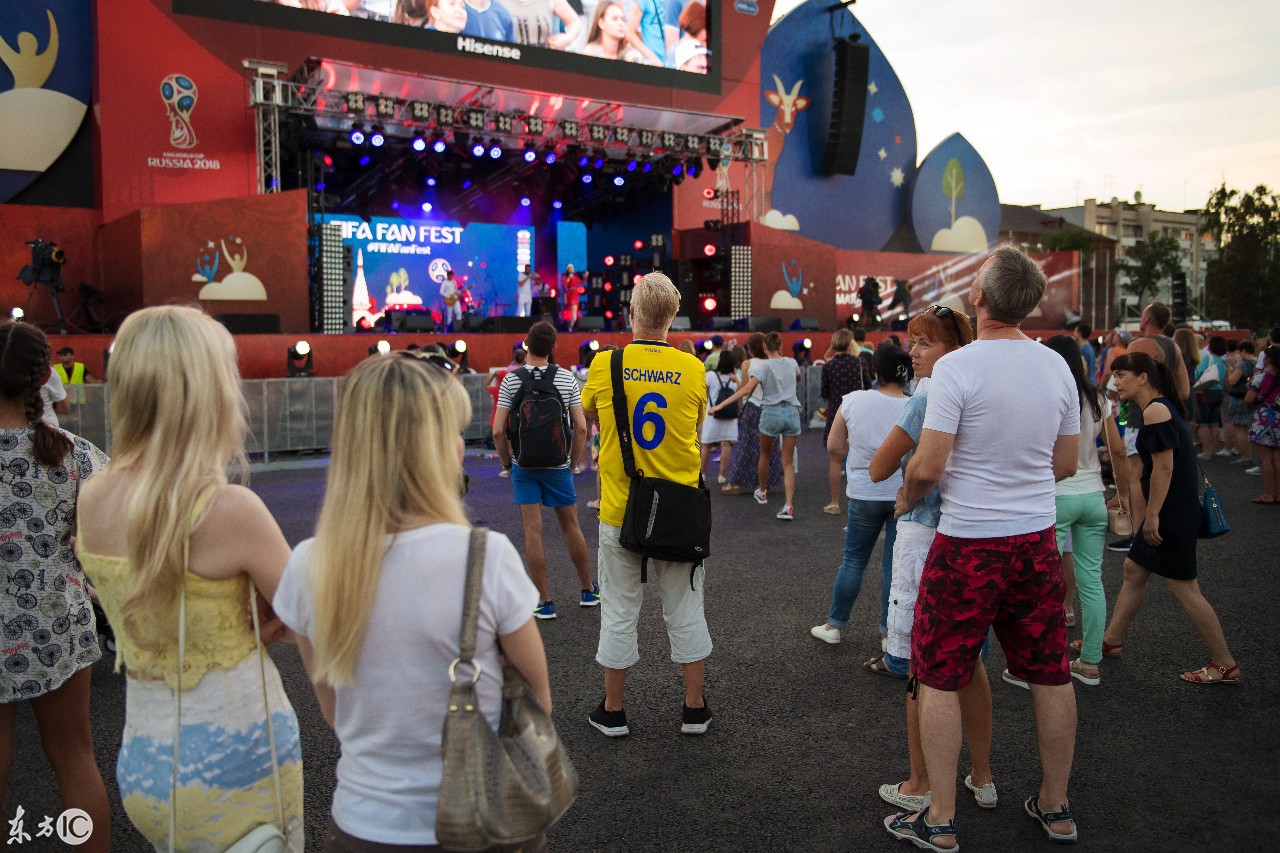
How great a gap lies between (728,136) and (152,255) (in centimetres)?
1263

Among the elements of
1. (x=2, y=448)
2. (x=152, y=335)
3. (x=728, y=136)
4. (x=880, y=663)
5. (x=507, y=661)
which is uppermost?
(x=728, y=136)

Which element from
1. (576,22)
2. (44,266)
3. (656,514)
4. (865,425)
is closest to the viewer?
(656,514)

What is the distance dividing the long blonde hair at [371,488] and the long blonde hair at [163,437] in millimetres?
389

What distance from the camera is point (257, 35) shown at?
57.0ft

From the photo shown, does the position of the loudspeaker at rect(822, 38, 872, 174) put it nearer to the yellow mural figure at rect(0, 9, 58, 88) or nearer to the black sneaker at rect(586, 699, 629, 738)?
the yellow mural figure at rect(0, 9, 58, 88)

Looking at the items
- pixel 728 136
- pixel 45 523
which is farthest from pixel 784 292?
pixel 45 523

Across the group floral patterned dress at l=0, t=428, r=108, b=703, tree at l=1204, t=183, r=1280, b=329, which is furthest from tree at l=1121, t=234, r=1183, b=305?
floral patterned dress at l=0, t=428, r=108, b=703

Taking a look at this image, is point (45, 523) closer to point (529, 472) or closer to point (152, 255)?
point (529, 472)

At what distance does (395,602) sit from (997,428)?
2019 millimetres

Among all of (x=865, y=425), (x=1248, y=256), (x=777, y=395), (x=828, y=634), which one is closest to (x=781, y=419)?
(x=777, y=395)

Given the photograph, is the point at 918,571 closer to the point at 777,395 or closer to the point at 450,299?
the point at 777,395

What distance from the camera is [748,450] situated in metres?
9.56

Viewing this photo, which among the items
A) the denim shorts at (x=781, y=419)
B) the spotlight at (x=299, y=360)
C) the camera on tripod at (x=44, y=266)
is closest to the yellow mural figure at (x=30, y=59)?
the camera on tripod at (x=44, y=266)

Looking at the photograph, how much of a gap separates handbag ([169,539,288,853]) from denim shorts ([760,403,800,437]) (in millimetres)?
7340
